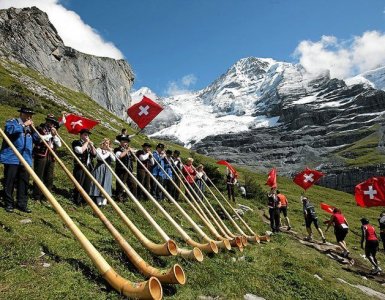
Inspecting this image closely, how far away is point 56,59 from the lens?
143 meters

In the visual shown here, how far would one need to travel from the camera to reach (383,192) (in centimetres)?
2184

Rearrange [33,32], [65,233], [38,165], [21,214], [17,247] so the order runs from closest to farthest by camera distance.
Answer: [17,247], [65,233], [21,214], [38,165], [33,32]

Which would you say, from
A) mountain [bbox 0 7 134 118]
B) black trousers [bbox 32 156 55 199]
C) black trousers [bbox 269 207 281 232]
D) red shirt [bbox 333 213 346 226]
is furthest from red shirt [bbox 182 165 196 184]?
mountain [bbox 0 7 134 118]

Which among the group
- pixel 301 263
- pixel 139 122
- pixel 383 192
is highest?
pixel 139 122

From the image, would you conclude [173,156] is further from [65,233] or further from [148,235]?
[65,233]

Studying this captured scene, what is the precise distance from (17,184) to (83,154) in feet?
14.1

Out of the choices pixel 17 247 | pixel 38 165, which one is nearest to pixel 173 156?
pixel 38 165

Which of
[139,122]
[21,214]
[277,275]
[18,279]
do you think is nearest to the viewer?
[18,279]

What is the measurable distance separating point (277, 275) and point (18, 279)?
321 inches

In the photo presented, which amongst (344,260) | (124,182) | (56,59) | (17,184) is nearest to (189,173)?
(124,182)

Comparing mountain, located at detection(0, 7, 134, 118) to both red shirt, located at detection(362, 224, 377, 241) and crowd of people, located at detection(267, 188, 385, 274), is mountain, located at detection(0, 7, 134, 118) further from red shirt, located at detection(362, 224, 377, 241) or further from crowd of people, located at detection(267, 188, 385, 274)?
red shirt, located at detection(362, 224, 377, 241)

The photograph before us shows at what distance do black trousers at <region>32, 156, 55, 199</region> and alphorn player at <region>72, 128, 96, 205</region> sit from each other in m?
0.93

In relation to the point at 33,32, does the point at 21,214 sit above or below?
below

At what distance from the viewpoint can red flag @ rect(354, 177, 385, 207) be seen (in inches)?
861
